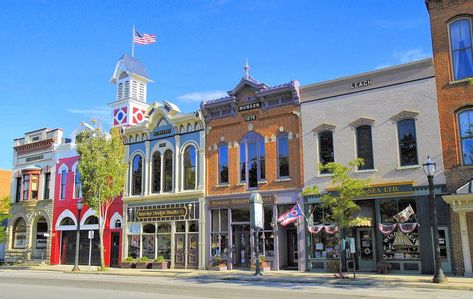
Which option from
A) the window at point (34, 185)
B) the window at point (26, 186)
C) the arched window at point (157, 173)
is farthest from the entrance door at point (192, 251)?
the window at point (26, 186)

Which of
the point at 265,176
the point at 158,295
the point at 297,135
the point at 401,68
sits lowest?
the point at 158,295

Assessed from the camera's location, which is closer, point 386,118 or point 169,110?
point 386,118

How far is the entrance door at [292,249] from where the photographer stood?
1068 inches

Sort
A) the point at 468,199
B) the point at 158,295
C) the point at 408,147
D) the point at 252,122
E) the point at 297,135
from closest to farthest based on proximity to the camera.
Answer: the point at 158,295
the point at 468,199
the point at 408,147
the point at 297,135
the point at 252,122

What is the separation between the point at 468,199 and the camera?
66.3ft

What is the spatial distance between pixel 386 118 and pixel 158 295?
48.7 feet

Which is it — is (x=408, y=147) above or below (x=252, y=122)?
below

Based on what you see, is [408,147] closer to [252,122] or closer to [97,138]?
[252,122]

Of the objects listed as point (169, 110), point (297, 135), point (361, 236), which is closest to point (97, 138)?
point (169, 110)

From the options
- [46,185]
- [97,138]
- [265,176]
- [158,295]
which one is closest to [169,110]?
[97,138]

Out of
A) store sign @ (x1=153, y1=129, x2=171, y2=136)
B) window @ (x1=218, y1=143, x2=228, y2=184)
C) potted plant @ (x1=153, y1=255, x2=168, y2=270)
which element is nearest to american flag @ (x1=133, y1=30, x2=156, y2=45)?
store sign @ (x1=153, y1=129, x2=171, y2=136)

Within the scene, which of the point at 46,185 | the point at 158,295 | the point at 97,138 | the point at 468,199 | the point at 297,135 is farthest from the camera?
the point at 46,185

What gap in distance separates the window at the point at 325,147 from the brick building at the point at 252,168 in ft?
4.03

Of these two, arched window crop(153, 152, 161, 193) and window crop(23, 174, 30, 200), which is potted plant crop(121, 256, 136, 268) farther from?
window crop(23, 174, 30, 200)
